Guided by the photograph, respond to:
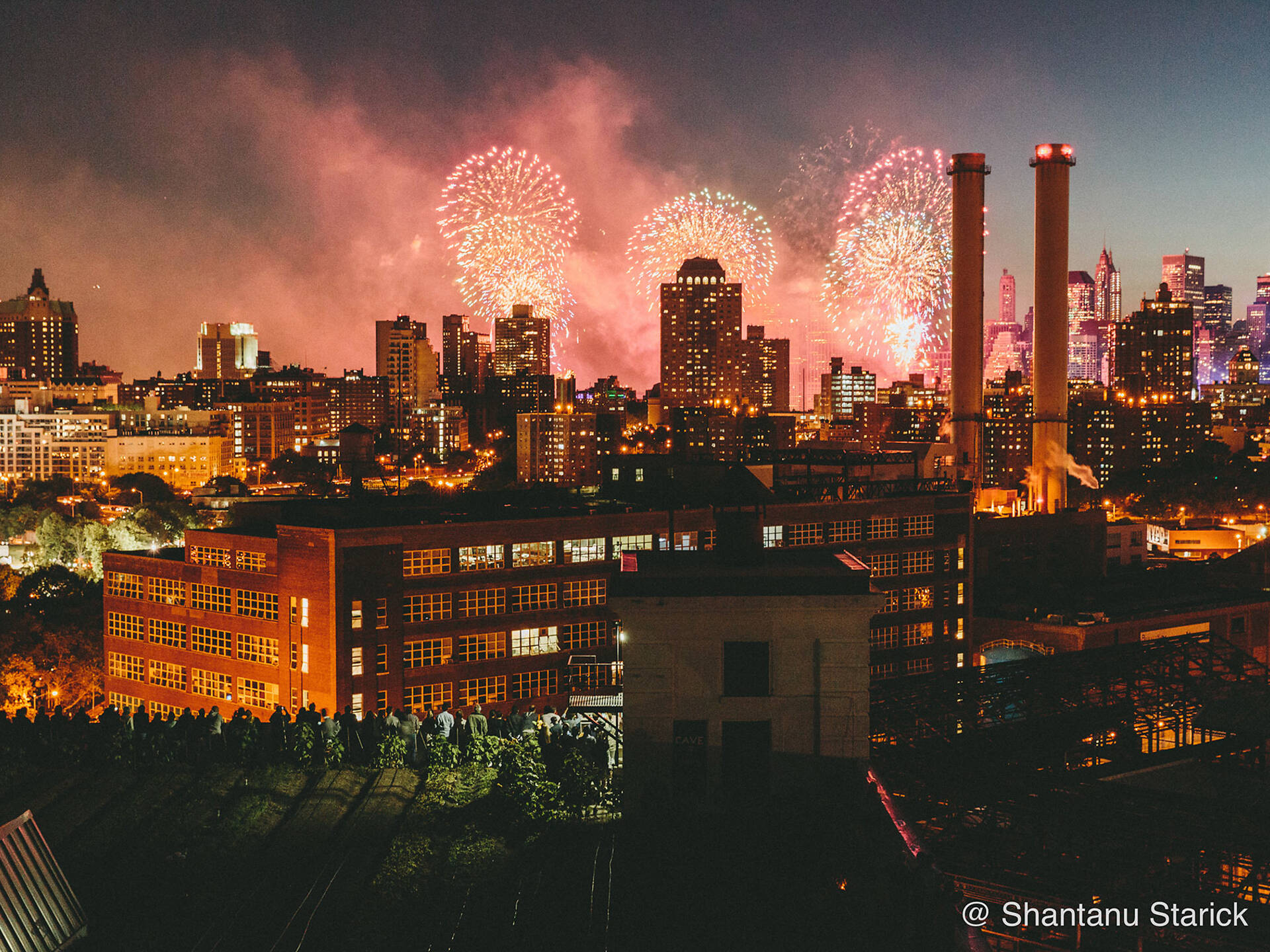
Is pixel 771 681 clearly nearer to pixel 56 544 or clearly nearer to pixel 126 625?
pixel 126 625

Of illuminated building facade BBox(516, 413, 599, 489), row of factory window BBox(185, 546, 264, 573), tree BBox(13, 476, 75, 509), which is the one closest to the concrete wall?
row of factory window BBox(185, 546, 264, 573)

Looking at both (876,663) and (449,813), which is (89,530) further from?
(449,813)

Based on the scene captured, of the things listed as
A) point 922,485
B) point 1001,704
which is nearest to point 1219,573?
point 922,485

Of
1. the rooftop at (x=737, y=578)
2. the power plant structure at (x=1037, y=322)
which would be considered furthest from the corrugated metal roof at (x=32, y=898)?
the power plant structure at (x=1037, y=322)

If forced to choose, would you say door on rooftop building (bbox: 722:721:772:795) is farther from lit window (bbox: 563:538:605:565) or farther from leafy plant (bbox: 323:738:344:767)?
lit window (bbox: 563:538:605:565)

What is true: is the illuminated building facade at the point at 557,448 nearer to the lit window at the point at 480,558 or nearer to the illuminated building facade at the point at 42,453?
the illuminated building facade at the point at 42,453

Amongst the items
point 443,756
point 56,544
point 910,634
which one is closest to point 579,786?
point 443,756
